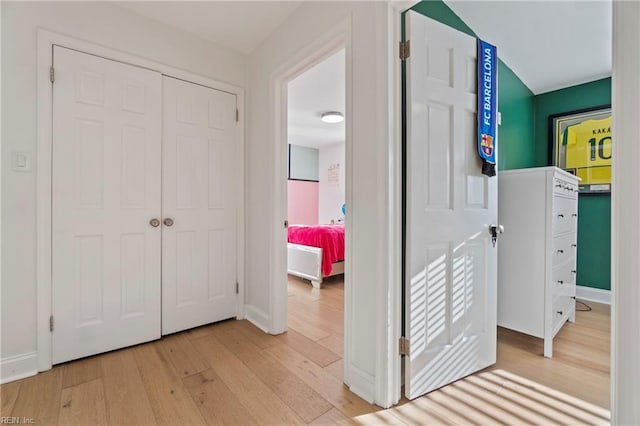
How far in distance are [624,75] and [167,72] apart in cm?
249

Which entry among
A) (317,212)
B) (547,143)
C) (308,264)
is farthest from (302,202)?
(547,143)

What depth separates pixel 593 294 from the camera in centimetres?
304

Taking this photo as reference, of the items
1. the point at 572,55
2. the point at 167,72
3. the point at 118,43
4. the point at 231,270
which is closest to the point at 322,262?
the point at 231,270

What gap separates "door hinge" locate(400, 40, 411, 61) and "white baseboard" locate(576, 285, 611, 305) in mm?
3347

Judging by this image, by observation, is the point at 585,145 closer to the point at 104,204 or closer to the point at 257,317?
the point at 257,317

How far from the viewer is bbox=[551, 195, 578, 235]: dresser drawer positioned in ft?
6.39

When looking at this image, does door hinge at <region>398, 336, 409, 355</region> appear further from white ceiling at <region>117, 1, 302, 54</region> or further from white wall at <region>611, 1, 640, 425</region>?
white ceiling at <region>117, 1, 302, 54</region>

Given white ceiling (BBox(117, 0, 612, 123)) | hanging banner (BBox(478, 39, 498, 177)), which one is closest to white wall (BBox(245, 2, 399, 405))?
white ceiling (BBox(117, 0, 612, 123))

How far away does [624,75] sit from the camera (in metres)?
0.69

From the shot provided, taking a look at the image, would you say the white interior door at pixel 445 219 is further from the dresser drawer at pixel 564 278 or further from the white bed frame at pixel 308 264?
the white bed frame at pixel 308 264

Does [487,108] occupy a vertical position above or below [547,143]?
below

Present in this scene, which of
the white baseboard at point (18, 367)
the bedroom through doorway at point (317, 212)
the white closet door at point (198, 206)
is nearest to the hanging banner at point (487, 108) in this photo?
the bedroom through doorway at point (317, 212)

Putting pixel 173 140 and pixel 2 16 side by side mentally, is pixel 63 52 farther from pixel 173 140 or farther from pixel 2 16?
pixel 173 140

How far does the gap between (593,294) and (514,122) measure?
6.66 feet
